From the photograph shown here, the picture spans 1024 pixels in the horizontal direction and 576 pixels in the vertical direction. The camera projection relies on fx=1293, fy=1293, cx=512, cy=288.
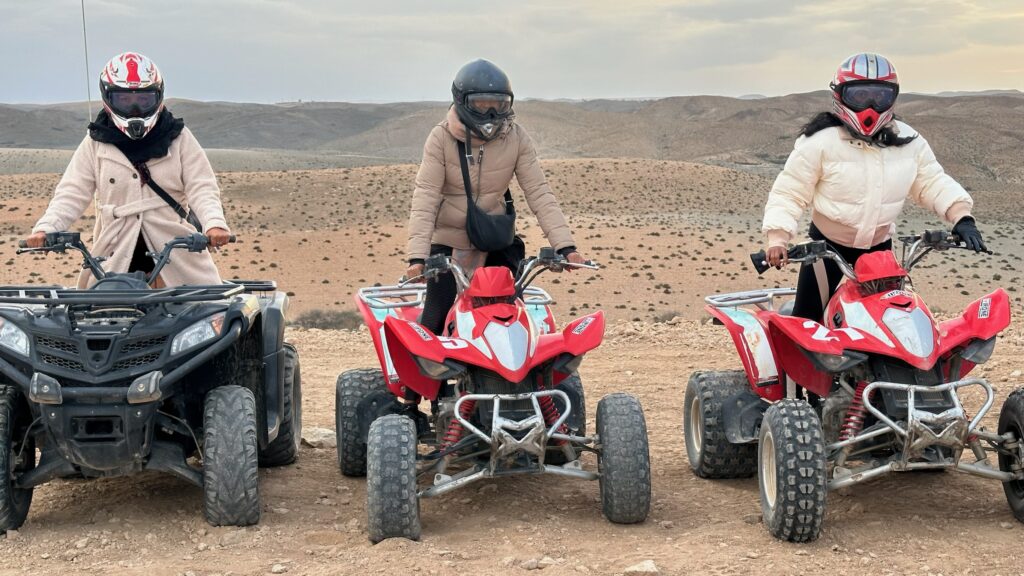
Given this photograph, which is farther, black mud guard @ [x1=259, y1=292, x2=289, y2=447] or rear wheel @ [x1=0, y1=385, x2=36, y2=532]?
black mud guard @ [x1=259, y1=292, x2=289, y2=447]

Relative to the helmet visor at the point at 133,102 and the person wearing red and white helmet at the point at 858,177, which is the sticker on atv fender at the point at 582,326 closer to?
the person wearing red and white helmet at the point at 858,177

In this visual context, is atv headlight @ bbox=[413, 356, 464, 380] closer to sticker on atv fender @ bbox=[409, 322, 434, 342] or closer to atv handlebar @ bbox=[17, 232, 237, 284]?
sticker on atv fender @ bbox=[409, 322, 434, 342]

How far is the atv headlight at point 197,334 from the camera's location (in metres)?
6.39

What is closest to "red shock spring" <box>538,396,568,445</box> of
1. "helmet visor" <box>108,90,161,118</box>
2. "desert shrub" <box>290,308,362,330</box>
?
"helmet visor" <box>108,90,161,118</box>

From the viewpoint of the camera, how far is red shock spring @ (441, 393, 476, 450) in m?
6.78

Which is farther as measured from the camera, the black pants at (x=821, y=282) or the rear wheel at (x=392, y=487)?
the black pants at (x=821, y=282)

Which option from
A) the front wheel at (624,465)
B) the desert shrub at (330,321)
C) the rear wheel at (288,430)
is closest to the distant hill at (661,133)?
the desert shrub at (330,321)

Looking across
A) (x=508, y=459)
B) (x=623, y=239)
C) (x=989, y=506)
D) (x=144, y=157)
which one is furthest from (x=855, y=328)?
(x=623, y=239)

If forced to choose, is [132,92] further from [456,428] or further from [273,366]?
[456,428]

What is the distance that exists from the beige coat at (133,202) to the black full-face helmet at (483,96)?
5.12ft

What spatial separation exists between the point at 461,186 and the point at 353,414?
5.12 ft

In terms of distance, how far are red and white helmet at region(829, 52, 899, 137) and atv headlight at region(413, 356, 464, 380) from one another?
8.22ft

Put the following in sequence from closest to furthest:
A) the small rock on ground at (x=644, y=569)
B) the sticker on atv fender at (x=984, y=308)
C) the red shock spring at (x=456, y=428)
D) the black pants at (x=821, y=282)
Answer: the small rock on ground at (x=644, y=569) < the sticker on atv fender at (x=984, y=308) < the red shock spring at (x=456, y=428) < the black pants at (x=821, y=282)

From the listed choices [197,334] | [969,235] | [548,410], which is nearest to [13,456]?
[197,334]
